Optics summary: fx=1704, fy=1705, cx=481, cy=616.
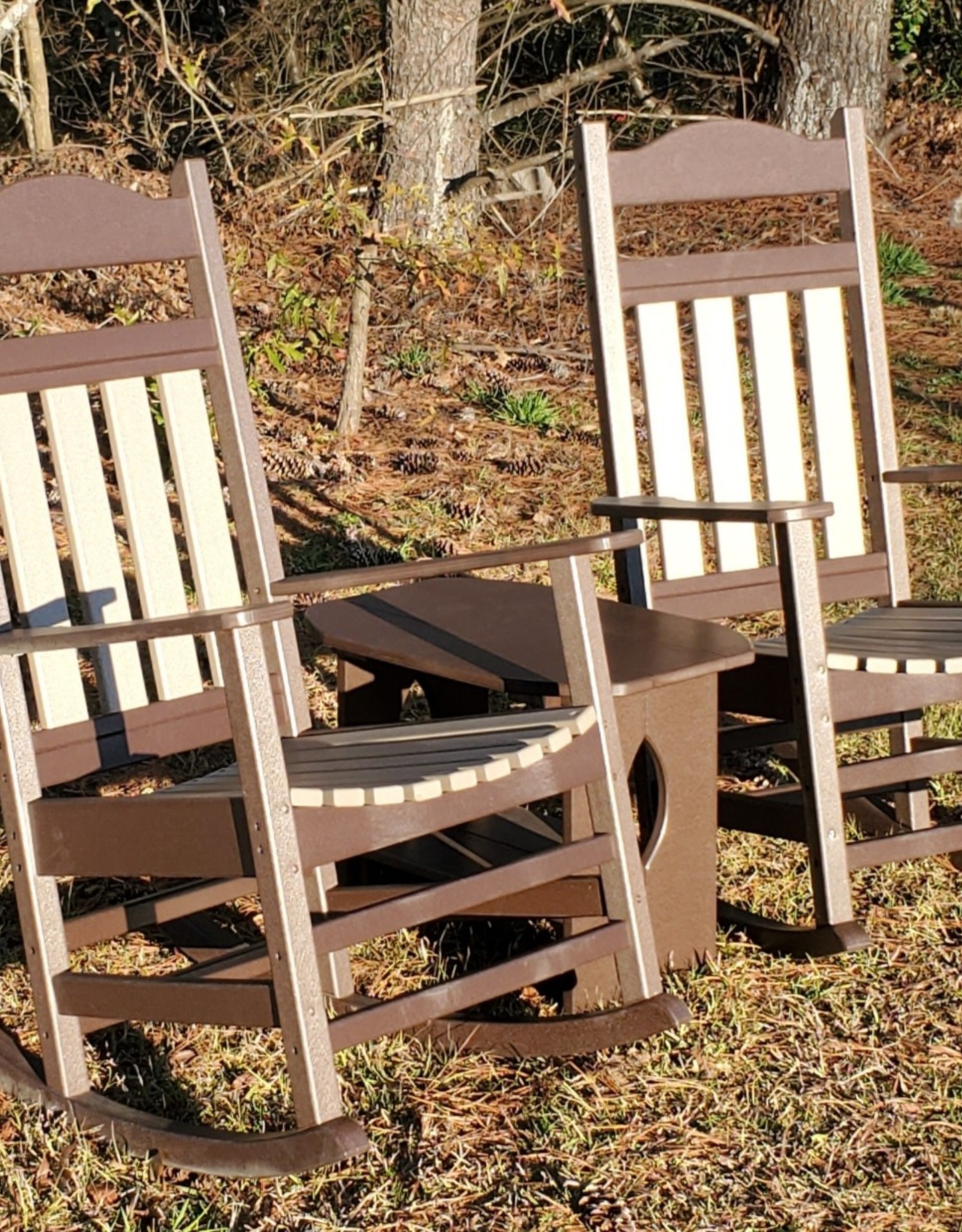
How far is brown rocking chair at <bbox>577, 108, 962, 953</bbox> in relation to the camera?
2831mm

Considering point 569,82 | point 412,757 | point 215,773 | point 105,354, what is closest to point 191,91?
point 569,82

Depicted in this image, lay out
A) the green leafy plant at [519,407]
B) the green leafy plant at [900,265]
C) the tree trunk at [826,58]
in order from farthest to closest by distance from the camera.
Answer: the tree trunk at [826,58] < the green leafy plant at [900,265] < the green leafy plant at [519,407]

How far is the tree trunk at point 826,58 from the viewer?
829 centimetres

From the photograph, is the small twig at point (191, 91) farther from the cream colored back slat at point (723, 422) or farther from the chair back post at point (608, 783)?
the chair back post at point (608, 783)

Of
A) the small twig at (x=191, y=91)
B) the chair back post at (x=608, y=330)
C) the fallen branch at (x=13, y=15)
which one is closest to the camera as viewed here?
the chair back post at (x=608, y=330)

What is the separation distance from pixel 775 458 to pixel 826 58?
5639 mm

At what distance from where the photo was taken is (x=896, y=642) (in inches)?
113

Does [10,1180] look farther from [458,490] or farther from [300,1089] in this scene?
[458,490]

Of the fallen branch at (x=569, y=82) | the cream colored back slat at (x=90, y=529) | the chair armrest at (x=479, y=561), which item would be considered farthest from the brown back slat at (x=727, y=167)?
the fallen branch at (x=569, y=82)

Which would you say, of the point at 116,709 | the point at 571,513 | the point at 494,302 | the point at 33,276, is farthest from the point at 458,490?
the point at 116,709

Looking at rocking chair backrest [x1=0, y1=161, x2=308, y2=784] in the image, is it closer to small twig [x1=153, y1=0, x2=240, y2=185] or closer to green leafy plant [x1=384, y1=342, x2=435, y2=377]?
small twig [x1=153, y1=0, x2=240, y2=185]

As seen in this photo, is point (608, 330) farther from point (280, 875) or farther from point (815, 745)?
point (280, 875)

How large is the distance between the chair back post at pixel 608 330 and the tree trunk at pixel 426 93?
3.36m

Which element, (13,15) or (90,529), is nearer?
(90,529)
